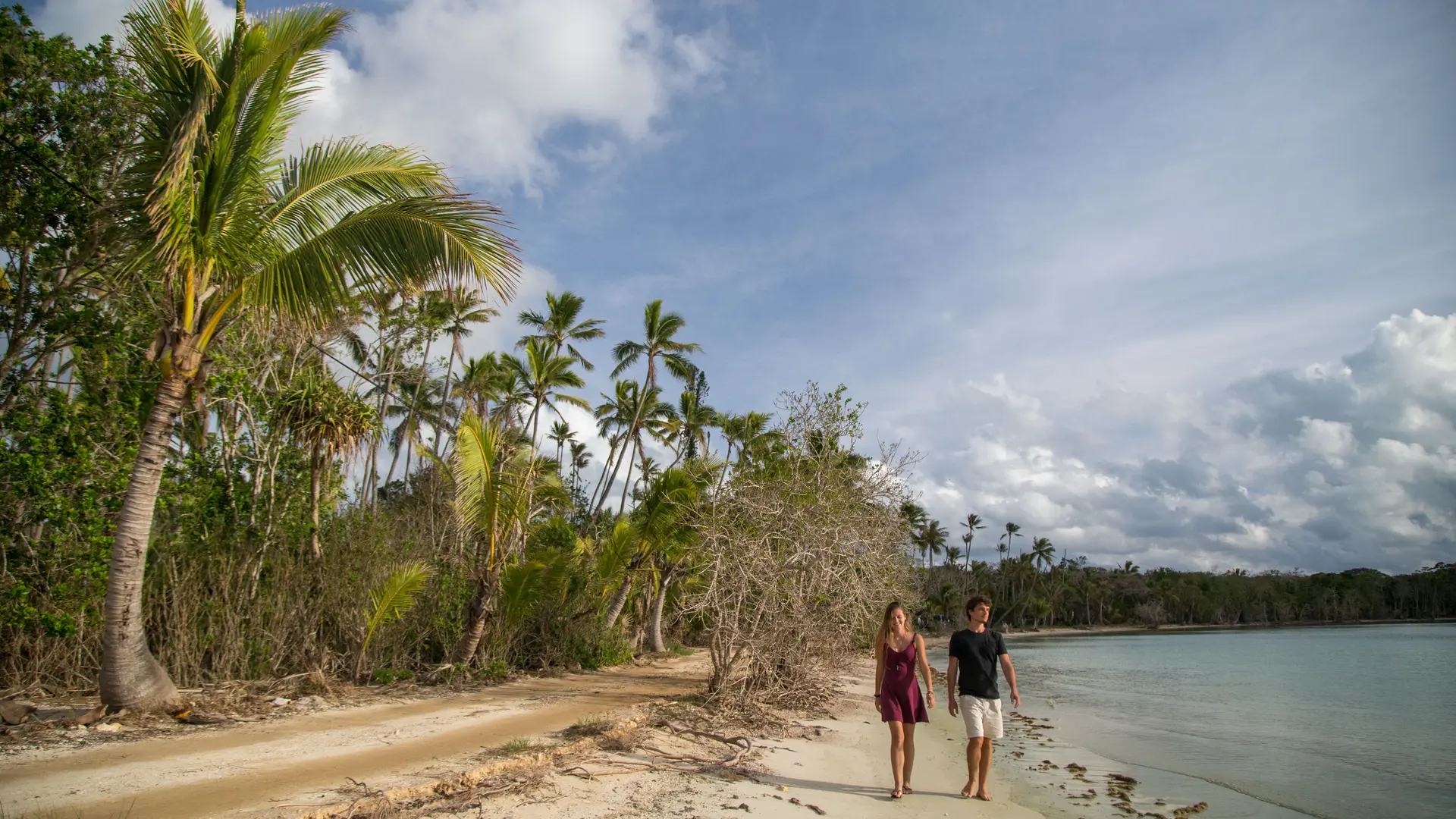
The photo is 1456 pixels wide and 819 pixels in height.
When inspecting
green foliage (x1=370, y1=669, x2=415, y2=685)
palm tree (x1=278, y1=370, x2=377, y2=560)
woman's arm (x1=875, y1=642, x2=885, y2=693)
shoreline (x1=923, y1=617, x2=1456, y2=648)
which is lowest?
shoreline (x1=923, y1=617, x2=1456, y2=648)

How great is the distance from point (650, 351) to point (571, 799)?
25296 mm

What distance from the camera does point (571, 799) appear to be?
543cm

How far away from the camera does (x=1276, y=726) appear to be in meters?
15.5

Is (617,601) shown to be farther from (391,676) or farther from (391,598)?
(391,598)

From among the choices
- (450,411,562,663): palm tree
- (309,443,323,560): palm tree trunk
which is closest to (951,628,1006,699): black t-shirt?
(450,411,562,663): palm tree

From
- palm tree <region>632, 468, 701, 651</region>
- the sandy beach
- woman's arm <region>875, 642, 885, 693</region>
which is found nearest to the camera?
the sandy beach

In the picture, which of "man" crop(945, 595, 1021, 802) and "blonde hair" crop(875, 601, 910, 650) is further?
"blonde hair" crop(875, 601, 910, 650)

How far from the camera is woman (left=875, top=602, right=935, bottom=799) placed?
6152 mm

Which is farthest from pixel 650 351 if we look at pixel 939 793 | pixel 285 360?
pixel 939 793

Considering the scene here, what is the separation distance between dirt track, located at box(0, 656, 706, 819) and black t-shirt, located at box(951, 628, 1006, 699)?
162 inches

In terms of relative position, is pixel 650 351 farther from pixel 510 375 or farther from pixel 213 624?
pixel 213 624

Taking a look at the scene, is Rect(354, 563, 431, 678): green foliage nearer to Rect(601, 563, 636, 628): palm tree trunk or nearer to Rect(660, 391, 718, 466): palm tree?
Rect(601, 563, 636, 628): palm tree trunk

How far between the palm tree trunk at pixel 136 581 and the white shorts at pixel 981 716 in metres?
7.41

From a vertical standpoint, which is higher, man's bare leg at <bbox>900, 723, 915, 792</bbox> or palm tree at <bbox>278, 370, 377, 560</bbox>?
palm tree at <bbox>278, 370, 377, 560</bbox>
